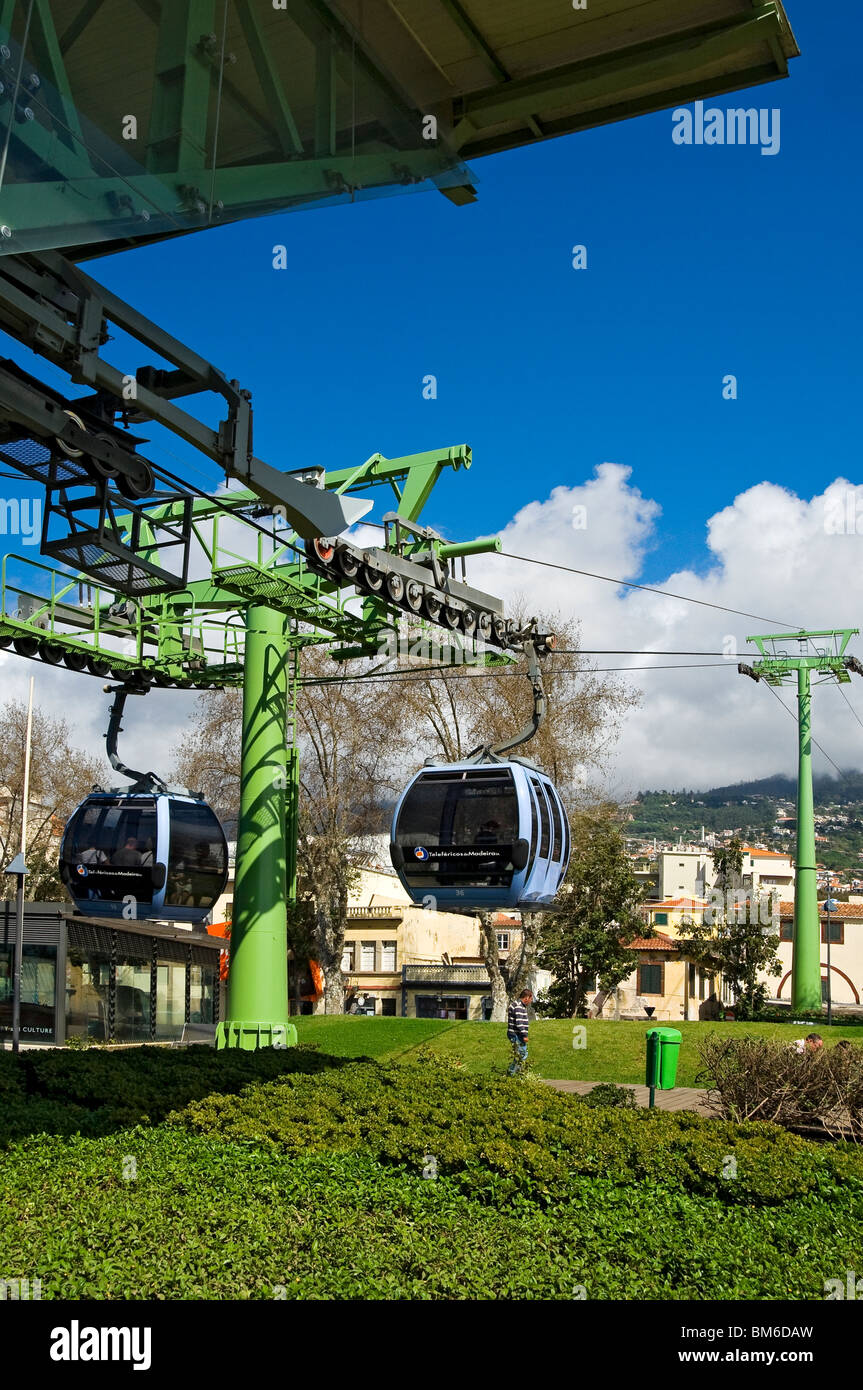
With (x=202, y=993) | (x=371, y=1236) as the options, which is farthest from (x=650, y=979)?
(x=371, y=1236)

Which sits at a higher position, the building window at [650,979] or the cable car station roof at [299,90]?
the cable car station roof at [299,90]

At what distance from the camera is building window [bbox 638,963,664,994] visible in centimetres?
5962

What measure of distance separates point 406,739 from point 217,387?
99.8 ft

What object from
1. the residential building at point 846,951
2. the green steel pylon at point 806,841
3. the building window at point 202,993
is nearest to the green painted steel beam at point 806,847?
the green steel pylon at point 806,841

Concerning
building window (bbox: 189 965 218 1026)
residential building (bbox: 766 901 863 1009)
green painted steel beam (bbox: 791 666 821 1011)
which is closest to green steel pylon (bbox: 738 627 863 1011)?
green painted steel beam (bbox: 791 666 821 1011)

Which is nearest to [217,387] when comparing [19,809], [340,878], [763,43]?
[763,43]

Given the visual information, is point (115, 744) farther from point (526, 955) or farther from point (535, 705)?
point (526, 955)

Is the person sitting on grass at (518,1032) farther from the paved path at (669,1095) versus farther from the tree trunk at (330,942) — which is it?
the tree trunk at (330,942)

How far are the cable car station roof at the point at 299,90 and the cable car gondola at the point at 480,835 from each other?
22.2 feet

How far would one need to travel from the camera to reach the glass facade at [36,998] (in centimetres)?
2825

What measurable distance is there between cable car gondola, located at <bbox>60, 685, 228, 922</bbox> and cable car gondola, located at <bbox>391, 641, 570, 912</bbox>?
399cm

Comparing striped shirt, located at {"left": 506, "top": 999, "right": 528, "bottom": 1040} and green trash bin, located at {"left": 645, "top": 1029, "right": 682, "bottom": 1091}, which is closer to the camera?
green trash bin, located at {"left": 645, "top": 1029, "right": 682, "bottom": 1091}

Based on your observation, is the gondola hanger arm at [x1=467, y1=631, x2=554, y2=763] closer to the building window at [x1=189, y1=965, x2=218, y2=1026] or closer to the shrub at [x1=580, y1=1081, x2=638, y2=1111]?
the shrub at [x1=580, y1=1081, x2=638, y2=1111]
